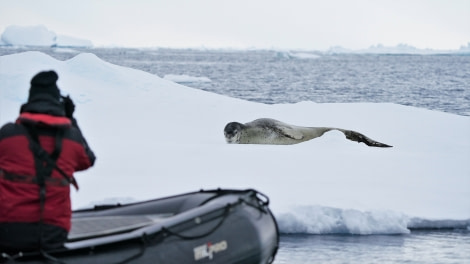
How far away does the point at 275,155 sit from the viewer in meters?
9.97

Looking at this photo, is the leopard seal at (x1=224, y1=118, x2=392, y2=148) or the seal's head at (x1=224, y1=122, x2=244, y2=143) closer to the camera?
the seal's head at (x1=224, y1=122, x2=244, y2=143)

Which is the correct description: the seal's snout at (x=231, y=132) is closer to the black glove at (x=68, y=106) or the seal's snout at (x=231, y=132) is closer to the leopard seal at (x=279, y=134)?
the leopard seal at (x=279, y=134)

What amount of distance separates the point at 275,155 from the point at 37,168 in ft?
18.1

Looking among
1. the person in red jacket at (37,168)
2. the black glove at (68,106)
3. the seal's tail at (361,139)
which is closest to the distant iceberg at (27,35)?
the seal's tail at (361,139)

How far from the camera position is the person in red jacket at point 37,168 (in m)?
4.66

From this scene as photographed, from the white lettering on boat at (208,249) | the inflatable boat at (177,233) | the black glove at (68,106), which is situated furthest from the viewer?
the white lettering on boat at (208,249)

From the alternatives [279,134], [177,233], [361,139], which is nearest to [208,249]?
[177,233]

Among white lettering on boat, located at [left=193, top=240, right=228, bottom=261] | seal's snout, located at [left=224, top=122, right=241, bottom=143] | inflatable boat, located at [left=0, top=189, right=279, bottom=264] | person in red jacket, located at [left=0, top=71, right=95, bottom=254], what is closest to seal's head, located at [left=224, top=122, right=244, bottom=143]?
seal's snout, located at [left=224, top=122, right=241, bottom=143]

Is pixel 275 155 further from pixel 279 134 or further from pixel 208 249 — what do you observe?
pixel 208 249

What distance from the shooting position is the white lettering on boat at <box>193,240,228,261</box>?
17.5 ft

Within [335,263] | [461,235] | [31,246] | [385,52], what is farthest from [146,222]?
[385,52]

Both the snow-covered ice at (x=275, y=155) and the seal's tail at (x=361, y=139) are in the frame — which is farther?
the seal's tail at (x=361, y=139)

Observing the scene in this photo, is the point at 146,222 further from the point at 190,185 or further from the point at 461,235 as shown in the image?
the point at 461,235

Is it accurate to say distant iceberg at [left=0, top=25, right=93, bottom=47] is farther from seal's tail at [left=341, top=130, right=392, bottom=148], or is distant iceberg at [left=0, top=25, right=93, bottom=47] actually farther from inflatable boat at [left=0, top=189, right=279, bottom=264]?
inflatable boat at [left=0, top=189, right=279, bottom=264]
